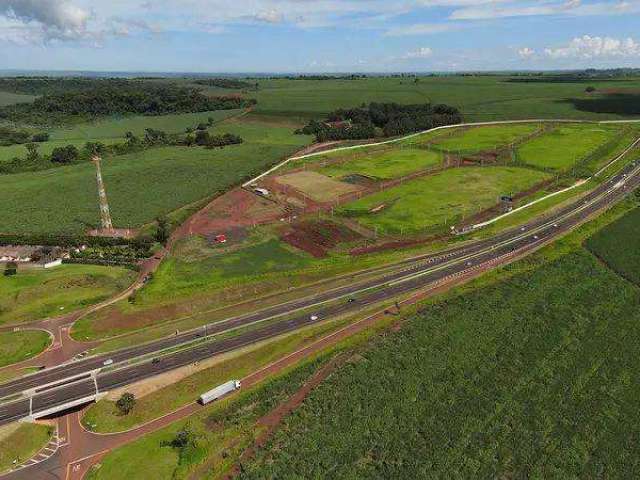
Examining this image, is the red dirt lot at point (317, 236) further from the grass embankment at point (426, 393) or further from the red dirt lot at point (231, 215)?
the grass embankment at point (426, 393)

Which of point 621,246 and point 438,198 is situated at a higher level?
point 621,246

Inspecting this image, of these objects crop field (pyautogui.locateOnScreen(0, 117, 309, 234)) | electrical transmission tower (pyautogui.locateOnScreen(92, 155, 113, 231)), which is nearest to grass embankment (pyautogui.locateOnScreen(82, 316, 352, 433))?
electrical transmission tower (pyautogui.locateOnScreen(92, 155, 113, 231))

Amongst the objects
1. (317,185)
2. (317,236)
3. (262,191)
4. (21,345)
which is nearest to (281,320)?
(317,236)

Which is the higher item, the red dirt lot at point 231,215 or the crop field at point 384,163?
the crop field at point 384,163

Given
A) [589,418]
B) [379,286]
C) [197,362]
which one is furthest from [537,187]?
[197,362]

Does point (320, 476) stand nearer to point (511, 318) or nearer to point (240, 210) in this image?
point (511, 318)

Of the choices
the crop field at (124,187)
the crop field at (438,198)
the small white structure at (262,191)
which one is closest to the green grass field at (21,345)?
the crop field at (124,187)

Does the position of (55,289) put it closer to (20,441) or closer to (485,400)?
(20,441)

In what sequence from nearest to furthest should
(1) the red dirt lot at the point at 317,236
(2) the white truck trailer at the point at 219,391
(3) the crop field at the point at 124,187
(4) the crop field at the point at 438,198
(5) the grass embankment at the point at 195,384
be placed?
(5) the grass embankment at the point at 195,384 → (2) the white truck trailer at the point at 219,391 → (1) the red dirt lot at the point at 317,236 → (4) the crop field at the point at 438,198 → (3) the crop field at the point at 124,187
